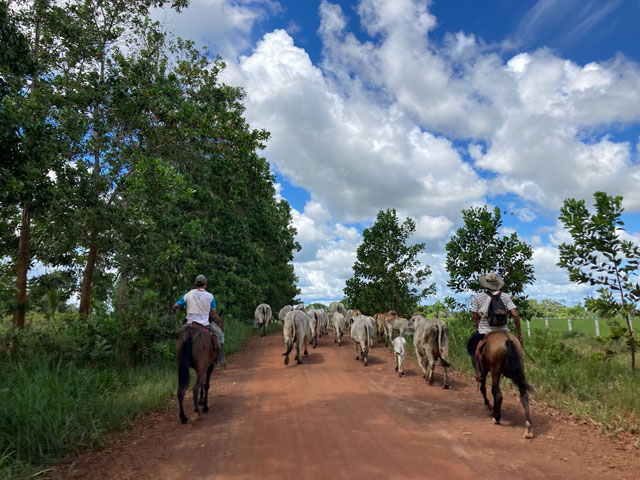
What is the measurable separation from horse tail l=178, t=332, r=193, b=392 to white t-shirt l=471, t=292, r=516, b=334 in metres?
5.20

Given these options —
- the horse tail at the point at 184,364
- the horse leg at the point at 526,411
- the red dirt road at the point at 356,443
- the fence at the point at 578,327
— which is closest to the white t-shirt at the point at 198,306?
the horse tail at the point at 184,364

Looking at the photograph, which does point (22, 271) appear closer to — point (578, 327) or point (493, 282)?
point (493, 282)

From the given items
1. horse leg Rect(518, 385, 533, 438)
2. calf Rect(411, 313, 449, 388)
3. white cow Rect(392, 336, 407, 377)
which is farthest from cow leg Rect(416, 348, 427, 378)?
horse leg Rect(518, 385, 533, 438)

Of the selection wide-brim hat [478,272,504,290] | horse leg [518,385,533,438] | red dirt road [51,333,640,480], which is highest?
wide-brim hat [478,272,504,290]

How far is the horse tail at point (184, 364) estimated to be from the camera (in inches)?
270

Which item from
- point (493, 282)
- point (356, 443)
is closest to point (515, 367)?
point (493, 282)

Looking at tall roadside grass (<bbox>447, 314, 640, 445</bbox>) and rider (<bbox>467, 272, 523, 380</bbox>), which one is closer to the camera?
tall roadside grass (<bbox>447, 314, 640, 445</bbox>)

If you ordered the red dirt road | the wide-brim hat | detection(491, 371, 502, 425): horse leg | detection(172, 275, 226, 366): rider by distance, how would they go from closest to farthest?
the red dirt road, detection(491, 371, 502, 425): horse leg, the wide-brim hat, detection(172, 275, 226, 366): rider

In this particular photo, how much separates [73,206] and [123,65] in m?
5.56

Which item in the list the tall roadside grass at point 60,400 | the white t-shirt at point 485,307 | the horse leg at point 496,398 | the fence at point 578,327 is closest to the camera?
the tall roadside grass at point 60,400

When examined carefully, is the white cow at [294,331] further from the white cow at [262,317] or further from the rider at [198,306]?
the white cow at [262,317]

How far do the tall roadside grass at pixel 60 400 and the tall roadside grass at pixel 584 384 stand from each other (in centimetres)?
756

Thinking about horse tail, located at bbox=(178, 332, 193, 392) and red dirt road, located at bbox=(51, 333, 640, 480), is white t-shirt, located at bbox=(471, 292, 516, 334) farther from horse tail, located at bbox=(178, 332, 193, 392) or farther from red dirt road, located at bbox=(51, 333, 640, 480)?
horse tail, located at bbox=(178, 332, 193, 392)

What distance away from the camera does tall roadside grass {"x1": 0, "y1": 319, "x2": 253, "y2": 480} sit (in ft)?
16.8
